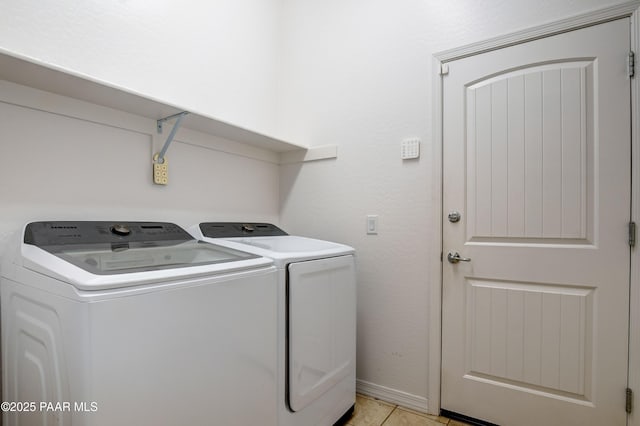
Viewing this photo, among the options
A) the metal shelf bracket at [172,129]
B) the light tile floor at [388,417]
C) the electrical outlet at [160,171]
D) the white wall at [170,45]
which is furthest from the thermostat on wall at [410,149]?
the light tile floor at [388,417]

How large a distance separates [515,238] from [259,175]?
63.4 inches

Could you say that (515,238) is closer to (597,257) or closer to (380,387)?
(597,257)

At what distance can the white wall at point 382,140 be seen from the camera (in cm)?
188

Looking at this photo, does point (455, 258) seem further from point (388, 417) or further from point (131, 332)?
point (131, 332)

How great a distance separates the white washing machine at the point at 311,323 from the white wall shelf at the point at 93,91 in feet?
1.81

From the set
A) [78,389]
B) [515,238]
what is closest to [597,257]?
[515,238]

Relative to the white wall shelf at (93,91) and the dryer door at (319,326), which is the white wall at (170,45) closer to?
the white wall shelf at (93,91)

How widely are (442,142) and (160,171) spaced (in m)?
1.53

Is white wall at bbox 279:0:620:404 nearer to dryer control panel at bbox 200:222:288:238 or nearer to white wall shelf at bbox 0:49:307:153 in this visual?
dryer control panel at bbox 200:222:288:238

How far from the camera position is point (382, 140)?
2.05 metres

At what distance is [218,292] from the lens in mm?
1087

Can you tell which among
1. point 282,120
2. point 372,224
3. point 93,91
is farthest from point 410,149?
point 93,91

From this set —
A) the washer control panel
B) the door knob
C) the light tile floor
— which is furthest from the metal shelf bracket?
the light tile floor

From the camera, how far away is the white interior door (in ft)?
4.83
